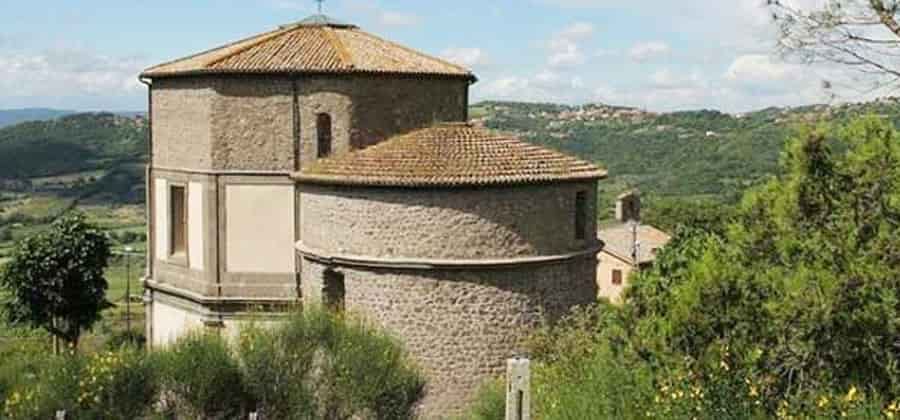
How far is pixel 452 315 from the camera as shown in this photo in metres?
20.5

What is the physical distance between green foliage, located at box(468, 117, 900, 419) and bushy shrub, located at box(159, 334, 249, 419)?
9296 millimetres

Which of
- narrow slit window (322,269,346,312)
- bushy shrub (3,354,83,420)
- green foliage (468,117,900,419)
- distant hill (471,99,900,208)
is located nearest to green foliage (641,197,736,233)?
distant hill (471,99,900,208)

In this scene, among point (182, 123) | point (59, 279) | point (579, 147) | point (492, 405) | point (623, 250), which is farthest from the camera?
point (579, 147)

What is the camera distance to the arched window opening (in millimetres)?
22953

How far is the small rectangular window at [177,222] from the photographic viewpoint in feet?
81.1

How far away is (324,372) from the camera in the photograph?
60.3 feet

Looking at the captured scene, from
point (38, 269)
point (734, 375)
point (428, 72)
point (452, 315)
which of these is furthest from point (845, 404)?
point (38, 269)

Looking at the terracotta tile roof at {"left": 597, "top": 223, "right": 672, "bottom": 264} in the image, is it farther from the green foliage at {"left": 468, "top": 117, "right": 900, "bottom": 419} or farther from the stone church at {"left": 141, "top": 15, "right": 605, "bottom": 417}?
the green foliage at {"left": 468, "top": 117, "right": 900, "bottom": 419}

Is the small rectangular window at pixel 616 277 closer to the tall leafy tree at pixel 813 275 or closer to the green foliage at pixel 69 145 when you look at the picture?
the tall leafy tree at pixel 813 275

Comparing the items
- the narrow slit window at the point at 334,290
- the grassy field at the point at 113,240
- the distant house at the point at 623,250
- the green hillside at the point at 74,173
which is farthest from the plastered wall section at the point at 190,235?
the green hillside at the point at 74,173

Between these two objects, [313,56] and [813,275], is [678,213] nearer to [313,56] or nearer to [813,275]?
[313,56]

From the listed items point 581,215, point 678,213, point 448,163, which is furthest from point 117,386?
point 678,213

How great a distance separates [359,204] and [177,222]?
6313 mm

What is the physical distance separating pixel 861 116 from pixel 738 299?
2.06 meters
